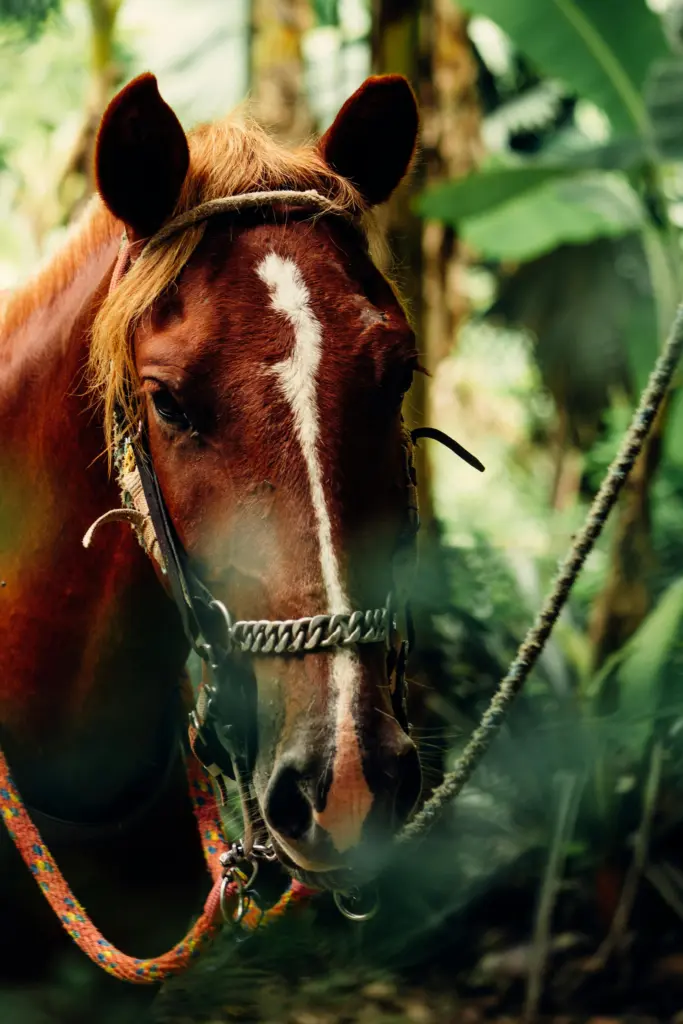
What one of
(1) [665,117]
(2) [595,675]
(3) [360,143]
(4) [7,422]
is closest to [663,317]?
(1) [665,117]

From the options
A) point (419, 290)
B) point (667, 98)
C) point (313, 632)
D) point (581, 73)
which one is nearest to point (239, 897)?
point (313, 632)

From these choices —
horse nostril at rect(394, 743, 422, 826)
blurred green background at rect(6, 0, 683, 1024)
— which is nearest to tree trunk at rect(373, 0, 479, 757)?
blurred green background at rect(6, 0, 683, 1024)

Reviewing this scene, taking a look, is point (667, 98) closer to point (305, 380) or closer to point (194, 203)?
point (194, 203)

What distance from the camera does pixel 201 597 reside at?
1.56 meters

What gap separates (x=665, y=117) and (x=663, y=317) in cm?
82

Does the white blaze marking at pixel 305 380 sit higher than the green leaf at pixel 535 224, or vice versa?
the white blaze marking at pixel 305 380

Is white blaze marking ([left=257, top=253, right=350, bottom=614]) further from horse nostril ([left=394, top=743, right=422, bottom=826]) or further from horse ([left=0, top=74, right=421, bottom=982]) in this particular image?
horse nostril ([left=394, top=743, right=422, bottom=826])

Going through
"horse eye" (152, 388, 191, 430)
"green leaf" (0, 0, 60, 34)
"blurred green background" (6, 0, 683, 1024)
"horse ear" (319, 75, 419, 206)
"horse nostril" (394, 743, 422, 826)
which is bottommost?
"blurred green background" (6, 0, 683, 1024)

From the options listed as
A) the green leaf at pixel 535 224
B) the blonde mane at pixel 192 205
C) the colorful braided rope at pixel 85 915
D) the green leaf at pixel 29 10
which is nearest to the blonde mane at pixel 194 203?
the blonde mane at pixel 192 205

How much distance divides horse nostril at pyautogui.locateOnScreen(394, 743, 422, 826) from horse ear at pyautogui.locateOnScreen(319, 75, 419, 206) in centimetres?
97

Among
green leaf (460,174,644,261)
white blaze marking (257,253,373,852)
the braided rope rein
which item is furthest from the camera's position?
green leaf (460,174,644,261)

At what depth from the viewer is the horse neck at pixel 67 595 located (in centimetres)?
186

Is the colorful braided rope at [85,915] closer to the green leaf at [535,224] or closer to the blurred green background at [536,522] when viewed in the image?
the blurred green background at [536,522]

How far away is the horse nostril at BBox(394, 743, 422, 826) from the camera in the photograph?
1379mm
